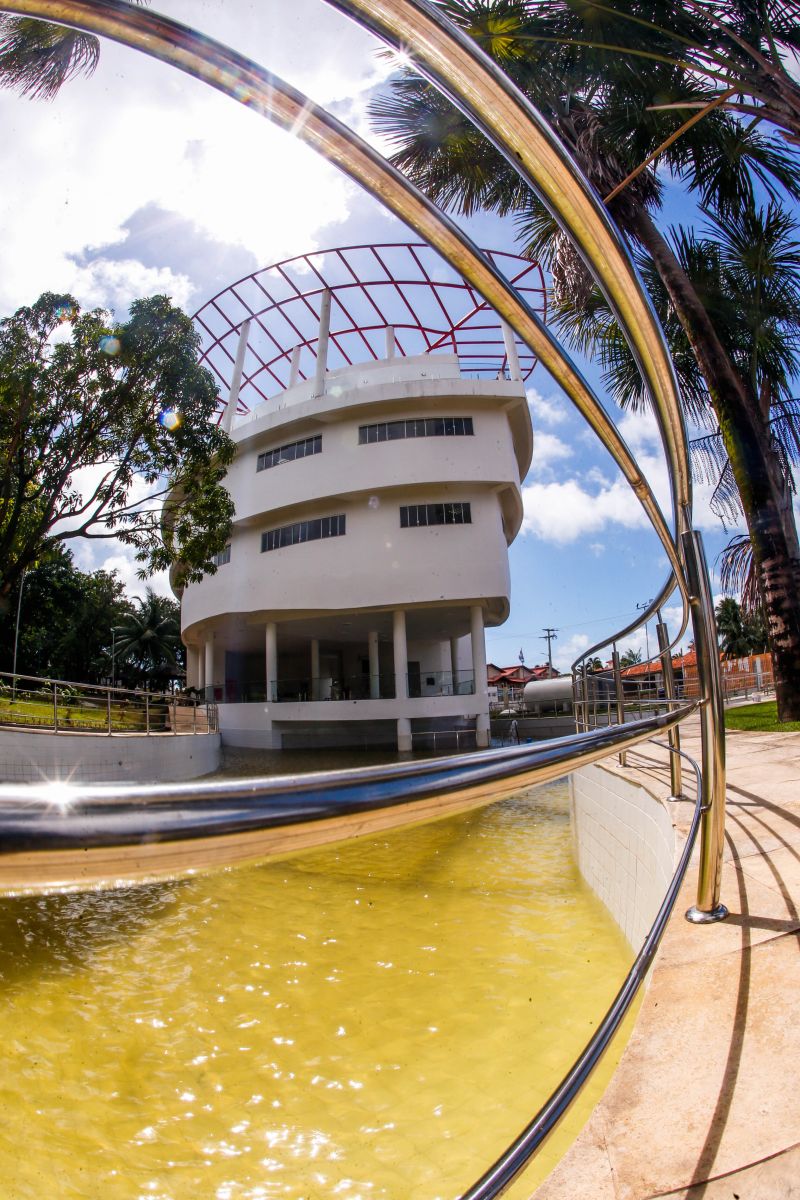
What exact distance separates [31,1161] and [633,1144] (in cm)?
185

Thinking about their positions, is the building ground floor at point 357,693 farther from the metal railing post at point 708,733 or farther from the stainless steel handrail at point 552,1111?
the stainless steel handrail at point 552,1111

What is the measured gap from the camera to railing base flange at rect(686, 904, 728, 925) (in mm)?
1663

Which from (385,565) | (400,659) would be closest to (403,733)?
(400,659)

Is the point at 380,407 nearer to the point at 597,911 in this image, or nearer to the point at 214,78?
the point at 597,911

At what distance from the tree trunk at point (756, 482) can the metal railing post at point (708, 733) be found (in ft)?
22.3

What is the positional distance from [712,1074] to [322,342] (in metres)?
23.2

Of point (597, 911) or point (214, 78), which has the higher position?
point (214, 78)

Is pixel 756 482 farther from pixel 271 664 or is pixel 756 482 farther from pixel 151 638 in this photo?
pixel 151 638

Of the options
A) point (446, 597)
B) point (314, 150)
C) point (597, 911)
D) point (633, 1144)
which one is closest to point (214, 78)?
point (314, 150)

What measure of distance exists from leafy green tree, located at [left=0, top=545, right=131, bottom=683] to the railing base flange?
75.4ft

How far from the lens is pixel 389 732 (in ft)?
67.6

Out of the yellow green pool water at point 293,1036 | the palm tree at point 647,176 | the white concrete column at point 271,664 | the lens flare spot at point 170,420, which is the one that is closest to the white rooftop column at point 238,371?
the white concrete column at point 271,664

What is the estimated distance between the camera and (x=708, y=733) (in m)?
1.73

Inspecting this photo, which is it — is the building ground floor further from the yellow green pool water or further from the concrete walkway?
the concrete walkway
